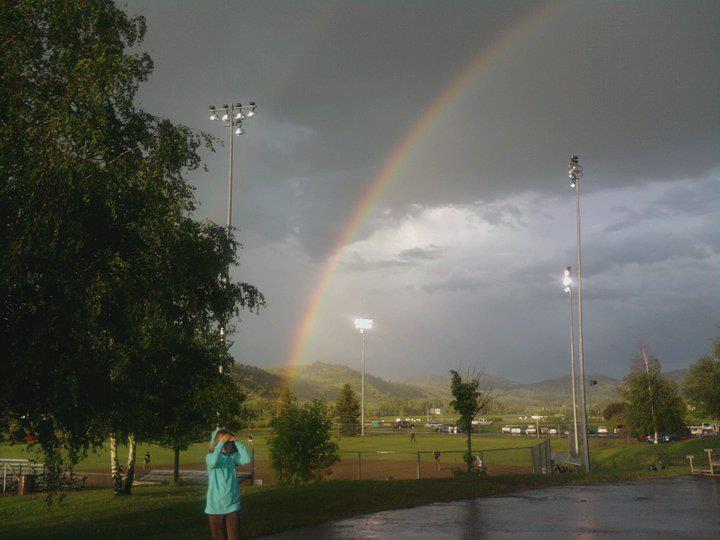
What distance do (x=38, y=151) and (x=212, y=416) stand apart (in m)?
11.7

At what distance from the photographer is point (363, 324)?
10044cm

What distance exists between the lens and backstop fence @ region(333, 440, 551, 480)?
36.7 m

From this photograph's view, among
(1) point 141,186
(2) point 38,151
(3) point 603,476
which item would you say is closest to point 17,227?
(2) point 38,151

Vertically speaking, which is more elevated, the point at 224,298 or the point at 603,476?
the point at 224,298

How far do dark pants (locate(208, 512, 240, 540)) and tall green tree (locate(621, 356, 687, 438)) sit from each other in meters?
52.0

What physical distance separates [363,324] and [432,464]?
48.3m

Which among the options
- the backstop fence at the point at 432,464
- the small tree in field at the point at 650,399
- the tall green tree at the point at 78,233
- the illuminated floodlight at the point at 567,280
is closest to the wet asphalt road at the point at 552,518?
the tall green tree at the point at 78,233

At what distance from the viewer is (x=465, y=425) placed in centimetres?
2770

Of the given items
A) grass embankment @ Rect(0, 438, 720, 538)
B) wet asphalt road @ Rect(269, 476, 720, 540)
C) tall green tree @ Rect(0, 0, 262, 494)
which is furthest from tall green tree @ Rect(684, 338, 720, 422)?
tall green tree @ Rect(0, 0, 262, 494)

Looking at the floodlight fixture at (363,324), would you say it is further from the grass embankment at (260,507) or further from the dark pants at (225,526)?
the dark pants at (225,526)

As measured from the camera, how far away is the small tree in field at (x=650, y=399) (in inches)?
2175

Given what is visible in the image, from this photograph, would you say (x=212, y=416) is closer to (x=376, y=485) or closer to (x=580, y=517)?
(x=376, y=485)

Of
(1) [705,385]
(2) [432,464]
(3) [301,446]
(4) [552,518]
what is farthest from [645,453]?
(4) [552,518]

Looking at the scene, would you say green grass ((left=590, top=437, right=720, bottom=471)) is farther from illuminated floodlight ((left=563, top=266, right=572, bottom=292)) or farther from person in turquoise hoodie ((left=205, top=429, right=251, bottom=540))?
person in turquoise hoodie ((left=205, top=429, right=251, bottom=540))
